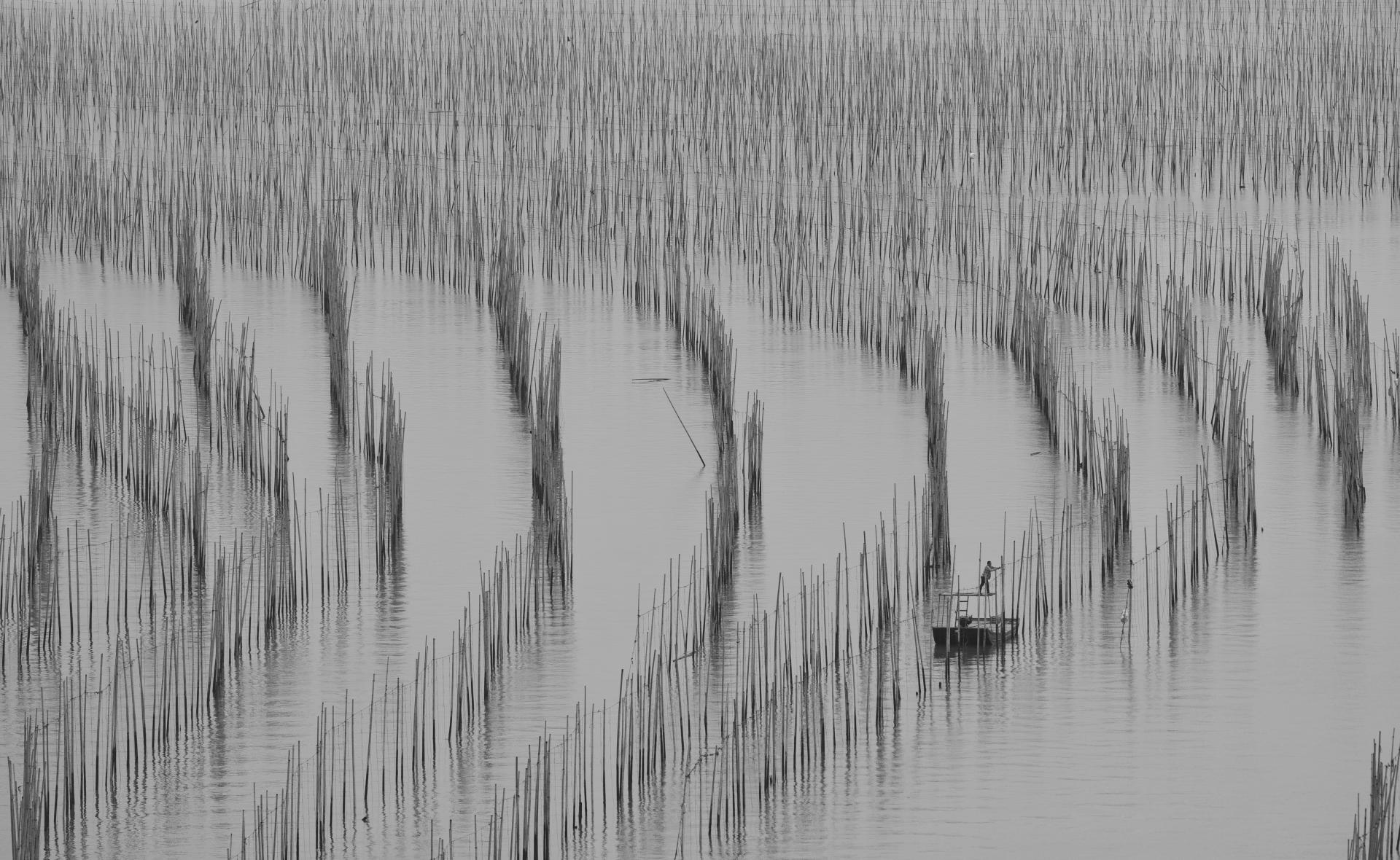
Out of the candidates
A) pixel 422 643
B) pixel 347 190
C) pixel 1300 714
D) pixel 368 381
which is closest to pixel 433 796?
pixel 422 643

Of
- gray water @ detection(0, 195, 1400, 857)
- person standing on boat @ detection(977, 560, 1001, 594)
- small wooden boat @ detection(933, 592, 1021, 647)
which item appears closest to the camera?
gray water @ detection(0, 195, 1400, 857)

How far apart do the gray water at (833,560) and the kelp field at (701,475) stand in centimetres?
2

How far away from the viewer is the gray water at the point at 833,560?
14.0ft

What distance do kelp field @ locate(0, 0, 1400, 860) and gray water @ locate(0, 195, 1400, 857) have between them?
17 millimetres

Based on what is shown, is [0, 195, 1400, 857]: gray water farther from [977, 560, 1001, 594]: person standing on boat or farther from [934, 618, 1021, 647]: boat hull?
[977, 560, 1001, 594]: person standing on boat

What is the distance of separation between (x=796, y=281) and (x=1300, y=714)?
13.8ft

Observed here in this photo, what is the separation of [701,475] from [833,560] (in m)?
0.91

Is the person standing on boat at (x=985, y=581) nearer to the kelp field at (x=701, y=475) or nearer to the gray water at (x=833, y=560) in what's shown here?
the kelp field at (x=701, y=475)

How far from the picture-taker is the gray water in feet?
14.0

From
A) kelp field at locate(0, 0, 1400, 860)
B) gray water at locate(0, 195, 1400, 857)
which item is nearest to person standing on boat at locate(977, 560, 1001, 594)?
kelp field at locate(0, 0, 1400, 860)

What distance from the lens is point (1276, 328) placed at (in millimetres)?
7828

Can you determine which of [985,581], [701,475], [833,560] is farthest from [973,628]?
[701,475]

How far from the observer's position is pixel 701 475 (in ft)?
21.6

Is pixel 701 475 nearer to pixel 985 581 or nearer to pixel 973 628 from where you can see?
pixel 985 581
